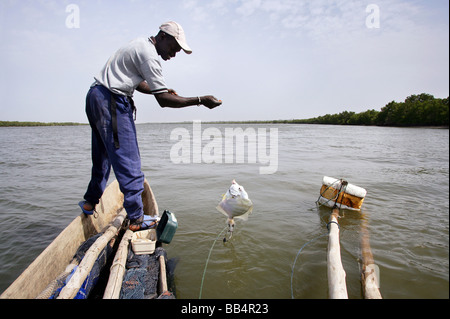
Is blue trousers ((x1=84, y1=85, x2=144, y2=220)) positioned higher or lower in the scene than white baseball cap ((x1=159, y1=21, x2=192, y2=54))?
lower

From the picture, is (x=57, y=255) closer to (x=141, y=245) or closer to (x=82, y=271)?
(x=82, y=271)

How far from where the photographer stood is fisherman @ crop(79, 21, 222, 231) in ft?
8.29

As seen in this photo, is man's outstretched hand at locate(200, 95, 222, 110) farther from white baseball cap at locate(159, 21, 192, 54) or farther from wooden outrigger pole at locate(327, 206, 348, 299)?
wooden outrigger pole at locate(327, 206, 348, 299)

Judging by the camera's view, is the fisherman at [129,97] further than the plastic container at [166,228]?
No

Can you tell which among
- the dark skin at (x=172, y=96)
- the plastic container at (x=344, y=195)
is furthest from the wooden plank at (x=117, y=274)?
the plastic container at (x=344, y=195)

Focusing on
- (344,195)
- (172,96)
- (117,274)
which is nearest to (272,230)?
(344,195)

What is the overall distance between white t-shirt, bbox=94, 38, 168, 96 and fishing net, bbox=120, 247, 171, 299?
6.14ft

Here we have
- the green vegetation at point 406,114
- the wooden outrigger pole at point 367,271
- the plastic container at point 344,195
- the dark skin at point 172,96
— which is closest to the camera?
the wooden outrigger pole at point 367,271

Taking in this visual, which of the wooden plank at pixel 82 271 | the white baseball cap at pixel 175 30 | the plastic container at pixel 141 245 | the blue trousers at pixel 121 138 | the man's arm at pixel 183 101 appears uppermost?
the white baseball cap at pixel 175 30

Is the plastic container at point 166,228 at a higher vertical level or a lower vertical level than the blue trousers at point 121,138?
lower

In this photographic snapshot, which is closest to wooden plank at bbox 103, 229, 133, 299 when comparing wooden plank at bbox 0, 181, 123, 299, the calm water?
wooden plank at bbox 0, 181, 123, 299

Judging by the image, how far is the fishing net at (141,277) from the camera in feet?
7.32

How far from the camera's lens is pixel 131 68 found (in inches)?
103

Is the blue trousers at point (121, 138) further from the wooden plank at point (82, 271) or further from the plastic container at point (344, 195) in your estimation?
the plastic container at point (344, 195)
